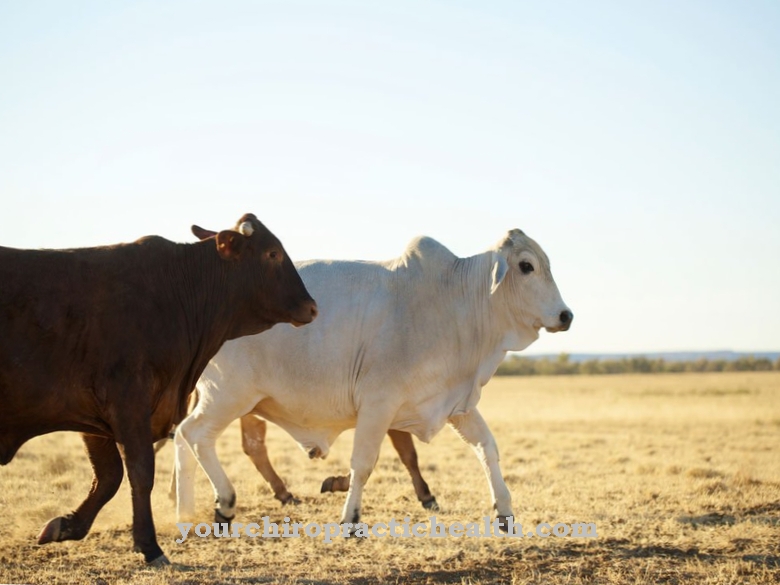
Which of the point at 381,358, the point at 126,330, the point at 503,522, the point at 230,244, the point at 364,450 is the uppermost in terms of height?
the point at 230,244

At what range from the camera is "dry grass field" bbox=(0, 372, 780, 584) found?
7020mm

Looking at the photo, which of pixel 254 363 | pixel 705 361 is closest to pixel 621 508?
pixel 254 363

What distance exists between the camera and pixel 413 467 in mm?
10625

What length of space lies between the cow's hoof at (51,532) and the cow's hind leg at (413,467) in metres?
4.09

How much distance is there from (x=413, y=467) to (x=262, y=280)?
381 centimetres

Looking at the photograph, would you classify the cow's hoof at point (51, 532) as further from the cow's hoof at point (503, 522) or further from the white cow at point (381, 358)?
the cow's hoof at point (503, 522)

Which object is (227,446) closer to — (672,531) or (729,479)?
(729,479)

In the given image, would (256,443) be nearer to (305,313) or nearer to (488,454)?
(488,454)

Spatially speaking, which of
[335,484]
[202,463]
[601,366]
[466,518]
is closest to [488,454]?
[466,518]

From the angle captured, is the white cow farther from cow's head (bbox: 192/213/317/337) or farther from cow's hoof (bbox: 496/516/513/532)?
cow's head (bbox: 192/213/317/337)

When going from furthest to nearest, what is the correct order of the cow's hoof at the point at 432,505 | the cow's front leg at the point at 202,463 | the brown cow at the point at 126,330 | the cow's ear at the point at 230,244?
the cow's hoof at the point at 432,505
the cow's front leg at the point at 202,463
the cow's ear at the point at 230,244
the brown cow at the point at 126,330

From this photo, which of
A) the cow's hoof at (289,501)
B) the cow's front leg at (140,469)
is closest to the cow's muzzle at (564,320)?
the cow's hoof at (289,501)

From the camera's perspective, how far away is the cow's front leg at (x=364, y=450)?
28.6ft

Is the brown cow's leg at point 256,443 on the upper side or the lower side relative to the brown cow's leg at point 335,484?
upper
